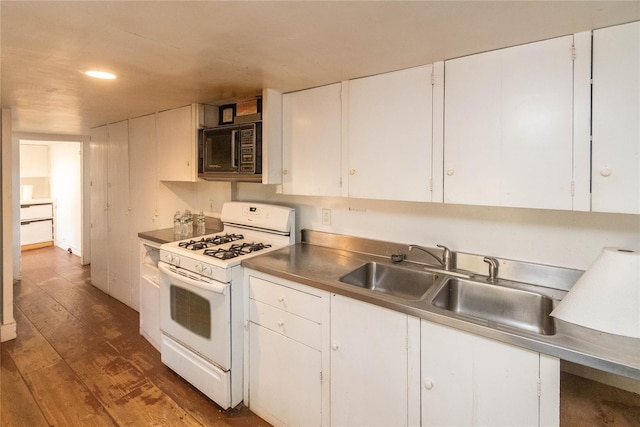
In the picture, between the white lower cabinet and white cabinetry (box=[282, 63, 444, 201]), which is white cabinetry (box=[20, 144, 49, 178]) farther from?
the white lower cabinet

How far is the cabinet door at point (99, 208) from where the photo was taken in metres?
3.96

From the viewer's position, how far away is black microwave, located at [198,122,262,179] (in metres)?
2.25

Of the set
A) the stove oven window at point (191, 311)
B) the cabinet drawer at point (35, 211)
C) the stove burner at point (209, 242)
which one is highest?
the cabinet drawer at point (35, 211)

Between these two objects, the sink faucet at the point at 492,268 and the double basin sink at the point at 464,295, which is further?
the sink faucet at the point at 492,268

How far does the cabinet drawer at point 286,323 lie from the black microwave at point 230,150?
2.98 ft

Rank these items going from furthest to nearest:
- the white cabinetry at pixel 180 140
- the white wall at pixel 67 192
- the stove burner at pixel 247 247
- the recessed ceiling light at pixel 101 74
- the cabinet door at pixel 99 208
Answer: the white wall at pixel 67 192
the cabinet door at pixel 99 208
the white cabinetry at pixel 180 140
the stove burner at pixel 247 247
the recessed ceiling light at pixel 101 74

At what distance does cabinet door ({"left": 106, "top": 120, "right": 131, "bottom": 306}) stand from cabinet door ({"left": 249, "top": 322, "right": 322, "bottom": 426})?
2299 mm

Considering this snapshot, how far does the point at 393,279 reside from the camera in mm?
1981

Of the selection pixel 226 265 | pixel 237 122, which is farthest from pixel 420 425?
pixel 237 122

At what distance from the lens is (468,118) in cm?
155

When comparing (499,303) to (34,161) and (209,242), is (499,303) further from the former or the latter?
(34,161)

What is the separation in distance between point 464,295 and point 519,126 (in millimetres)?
874

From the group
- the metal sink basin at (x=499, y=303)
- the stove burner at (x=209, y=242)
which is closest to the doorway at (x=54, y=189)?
the stove burner at (x=209, y=242)

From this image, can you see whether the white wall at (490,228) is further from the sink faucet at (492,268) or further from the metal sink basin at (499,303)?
the metal sink basin at (499,303)
